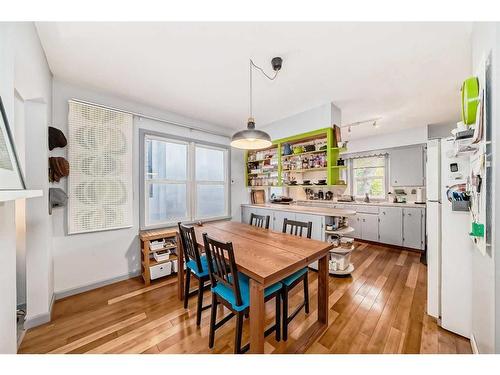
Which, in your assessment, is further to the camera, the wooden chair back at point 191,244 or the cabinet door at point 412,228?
the cabinet door at point 412,228

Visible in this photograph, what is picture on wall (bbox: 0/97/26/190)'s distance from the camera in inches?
34.4

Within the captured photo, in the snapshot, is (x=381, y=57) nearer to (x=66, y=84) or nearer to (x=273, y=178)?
(x=273, y=178)

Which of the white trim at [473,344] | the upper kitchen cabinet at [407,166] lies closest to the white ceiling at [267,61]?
the upper kitchen cabinet at [407,166]

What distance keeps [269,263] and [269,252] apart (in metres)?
0.23

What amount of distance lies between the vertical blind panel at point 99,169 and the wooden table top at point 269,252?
139cm

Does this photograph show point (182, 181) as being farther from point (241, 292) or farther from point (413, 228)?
point (413, 228)

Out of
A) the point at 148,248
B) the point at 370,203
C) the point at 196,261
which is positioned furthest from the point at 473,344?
the point at 148,248

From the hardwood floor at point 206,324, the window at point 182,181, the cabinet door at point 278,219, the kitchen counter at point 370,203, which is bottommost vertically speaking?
the hardwood floor at point 206,324

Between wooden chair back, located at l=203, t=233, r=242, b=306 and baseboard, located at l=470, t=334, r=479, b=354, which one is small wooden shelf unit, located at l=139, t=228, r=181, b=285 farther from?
baseboard, located at l=470, t=334, r=479, b=354

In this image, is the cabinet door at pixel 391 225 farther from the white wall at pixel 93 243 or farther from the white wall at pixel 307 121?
the white wall at pixel 93 243

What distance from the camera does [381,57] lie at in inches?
72.9

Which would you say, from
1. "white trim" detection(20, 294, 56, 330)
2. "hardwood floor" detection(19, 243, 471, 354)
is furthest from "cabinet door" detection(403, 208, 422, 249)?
"white trim" detection(20, 294, 56, 330)

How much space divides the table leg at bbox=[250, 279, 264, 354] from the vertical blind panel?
7.67ft

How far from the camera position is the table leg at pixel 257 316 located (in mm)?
1255
